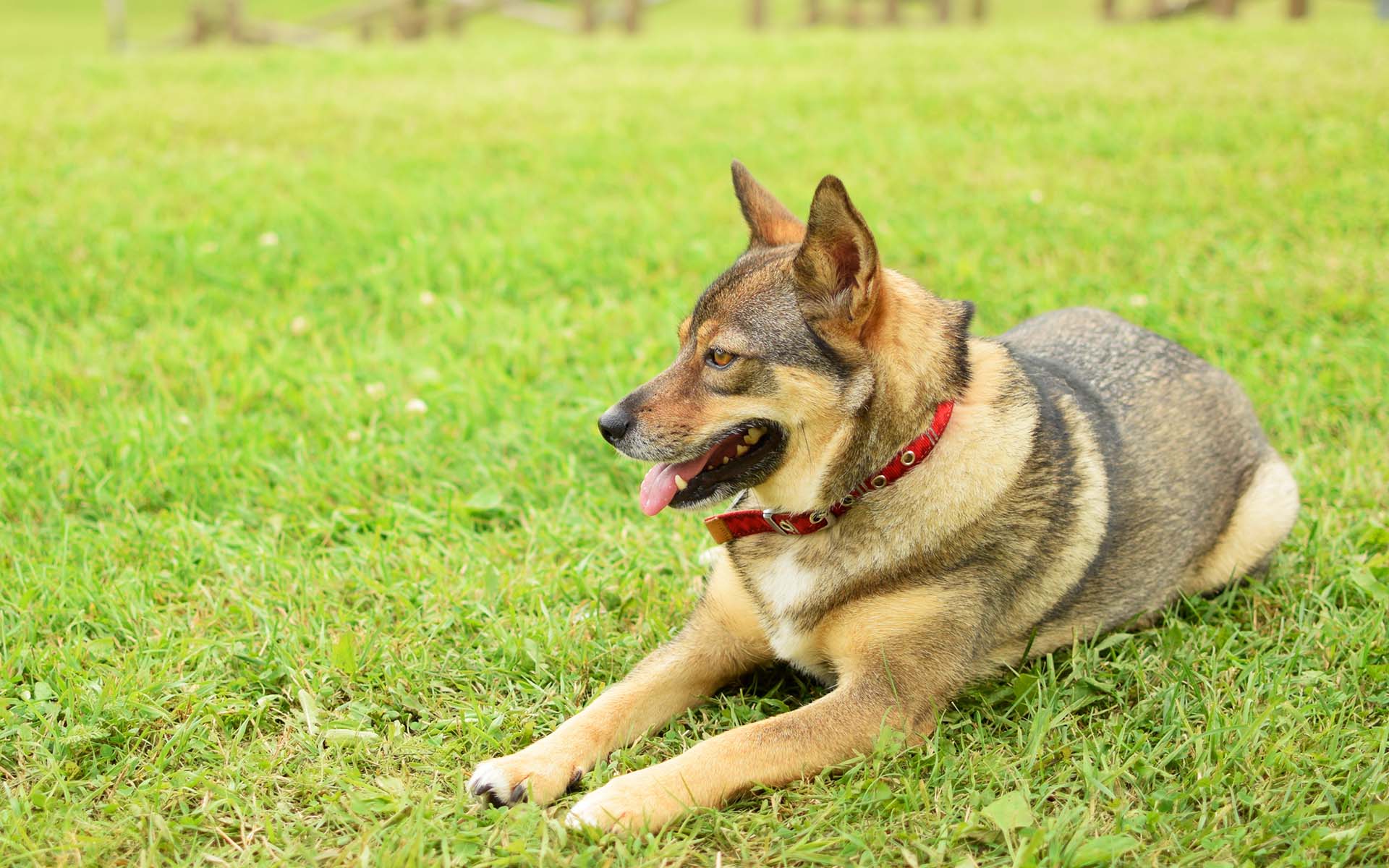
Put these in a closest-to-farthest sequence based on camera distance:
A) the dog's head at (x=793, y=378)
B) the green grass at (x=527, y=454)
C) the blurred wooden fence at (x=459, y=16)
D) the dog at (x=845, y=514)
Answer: the green grass at (x=527, y=454) → the dog at (x=845, y=514) → the dog's head at (x=793, y=378) → the blurred wooden fence at (x=459, y=16)

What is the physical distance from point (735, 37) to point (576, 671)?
1353 cm

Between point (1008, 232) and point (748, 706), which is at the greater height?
point (1008, 232)

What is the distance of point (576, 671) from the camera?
3.59 metres

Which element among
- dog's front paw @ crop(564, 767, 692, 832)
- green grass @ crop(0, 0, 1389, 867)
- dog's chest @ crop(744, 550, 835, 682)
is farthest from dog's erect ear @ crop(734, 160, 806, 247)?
dog's front paw @ crop(564, 767, 692, 832)

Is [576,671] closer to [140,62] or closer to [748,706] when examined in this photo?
[748,706]

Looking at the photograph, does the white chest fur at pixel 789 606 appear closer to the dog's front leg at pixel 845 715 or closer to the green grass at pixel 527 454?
the dog's front leg at pixel 845 715

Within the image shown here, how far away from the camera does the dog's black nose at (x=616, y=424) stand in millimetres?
3223

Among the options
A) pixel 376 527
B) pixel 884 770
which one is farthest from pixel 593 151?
pixel 884 770

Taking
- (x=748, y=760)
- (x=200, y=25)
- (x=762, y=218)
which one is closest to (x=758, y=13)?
(x=200, y=25)

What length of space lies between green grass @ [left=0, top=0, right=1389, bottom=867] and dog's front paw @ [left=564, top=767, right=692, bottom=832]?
6cm

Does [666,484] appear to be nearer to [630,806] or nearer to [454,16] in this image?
[630,806]

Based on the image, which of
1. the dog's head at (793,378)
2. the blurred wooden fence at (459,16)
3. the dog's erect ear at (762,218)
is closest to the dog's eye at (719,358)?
the dog's head at (793,378)

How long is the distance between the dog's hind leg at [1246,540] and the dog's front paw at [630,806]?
81.9 inches

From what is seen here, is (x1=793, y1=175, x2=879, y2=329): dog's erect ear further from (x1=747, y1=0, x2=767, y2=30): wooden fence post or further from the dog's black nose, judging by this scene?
(x1=747, y1=0, x2=767, y2=30): wooden fence post
